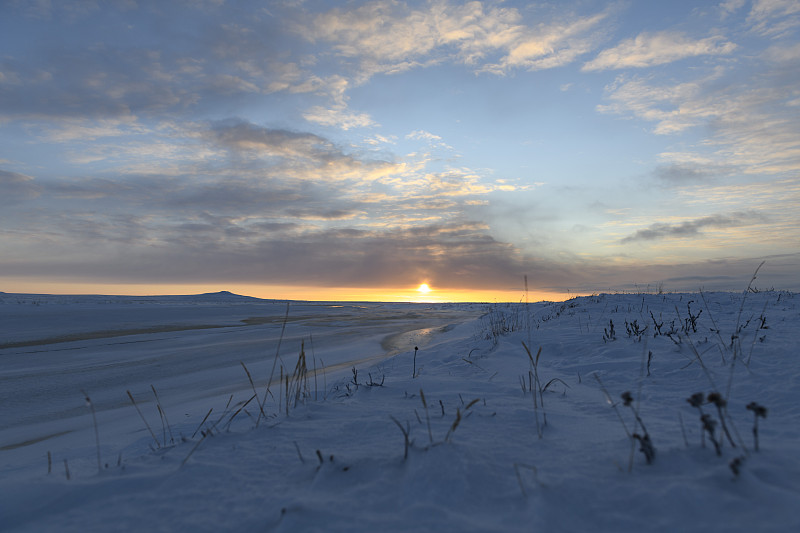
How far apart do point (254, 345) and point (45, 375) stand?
4.33 m

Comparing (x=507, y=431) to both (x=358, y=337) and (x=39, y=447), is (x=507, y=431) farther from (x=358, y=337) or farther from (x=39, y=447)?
(x=358, y=337)

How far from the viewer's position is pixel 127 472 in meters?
2.22

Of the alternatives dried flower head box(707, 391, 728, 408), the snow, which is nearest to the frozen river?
the snow

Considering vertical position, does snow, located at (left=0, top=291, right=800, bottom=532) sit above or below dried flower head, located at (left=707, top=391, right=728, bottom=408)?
below

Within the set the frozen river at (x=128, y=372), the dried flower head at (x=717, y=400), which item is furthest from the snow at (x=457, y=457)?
the dried flower head at (x=717, y=400)

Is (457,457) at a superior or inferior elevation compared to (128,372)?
superior

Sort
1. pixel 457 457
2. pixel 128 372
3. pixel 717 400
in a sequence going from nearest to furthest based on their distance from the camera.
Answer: pixel 717 400
pixel 457 457
pixel 128 372

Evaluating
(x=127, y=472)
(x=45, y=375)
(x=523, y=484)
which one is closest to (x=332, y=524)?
(x=523, y=484)

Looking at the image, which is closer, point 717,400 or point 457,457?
point 717,400

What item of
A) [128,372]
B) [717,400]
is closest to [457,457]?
[717,400]

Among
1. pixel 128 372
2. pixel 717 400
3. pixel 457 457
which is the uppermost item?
pixel 717 400

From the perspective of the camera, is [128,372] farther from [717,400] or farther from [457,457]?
[717,400]

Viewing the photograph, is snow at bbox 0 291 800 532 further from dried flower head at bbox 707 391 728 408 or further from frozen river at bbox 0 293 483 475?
dried flower head at bbox 707 391 728 408

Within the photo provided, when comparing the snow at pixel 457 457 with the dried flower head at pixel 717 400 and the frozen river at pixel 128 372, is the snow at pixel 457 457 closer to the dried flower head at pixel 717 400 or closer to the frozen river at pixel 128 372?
the frozen river at pixel 128 372
